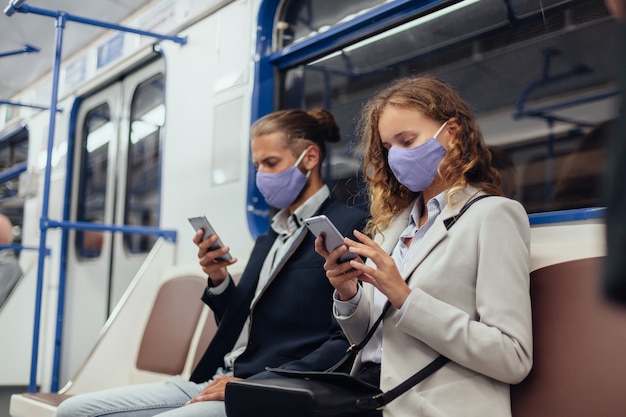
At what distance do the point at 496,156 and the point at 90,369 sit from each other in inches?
94.3

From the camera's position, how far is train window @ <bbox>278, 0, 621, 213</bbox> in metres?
2.05

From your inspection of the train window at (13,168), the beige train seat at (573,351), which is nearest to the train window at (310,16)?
the beige train seat at (573,351)

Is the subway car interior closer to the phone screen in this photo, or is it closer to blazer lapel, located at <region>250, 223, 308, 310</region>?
blazer lapel, located at <region>250, 223, 308, 310</region>

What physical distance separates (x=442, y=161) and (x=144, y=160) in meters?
3.39

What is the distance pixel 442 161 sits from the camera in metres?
1.75

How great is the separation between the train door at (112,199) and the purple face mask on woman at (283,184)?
91.2 inches

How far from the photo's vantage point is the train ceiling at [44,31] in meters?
4.89

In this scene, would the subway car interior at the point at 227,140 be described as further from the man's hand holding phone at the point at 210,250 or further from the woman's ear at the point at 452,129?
the man's hand holding phone at the point at 210,250

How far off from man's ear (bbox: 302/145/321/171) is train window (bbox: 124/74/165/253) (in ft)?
7.85

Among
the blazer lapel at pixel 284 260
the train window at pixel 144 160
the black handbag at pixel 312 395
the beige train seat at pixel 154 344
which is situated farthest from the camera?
the train window at pixel 144 160

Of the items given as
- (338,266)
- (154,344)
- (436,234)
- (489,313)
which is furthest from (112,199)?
(489,313)

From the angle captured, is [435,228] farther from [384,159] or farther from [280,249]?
[280,249]

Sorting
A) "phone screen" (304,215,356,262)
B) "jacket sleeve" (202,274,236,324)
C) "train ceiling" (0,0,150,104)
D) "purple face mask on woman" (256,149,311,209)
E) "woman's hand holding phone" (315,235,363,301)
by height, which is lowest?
"jacket sleeve" (202,274,236,324)

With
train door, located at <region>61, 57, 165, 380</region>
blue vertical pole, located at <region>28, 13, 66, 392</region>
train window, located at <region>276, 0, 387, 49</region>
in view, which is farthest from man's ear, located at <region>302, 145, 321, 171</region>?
train door, located at <region>61, 57, 165, 380</region>
